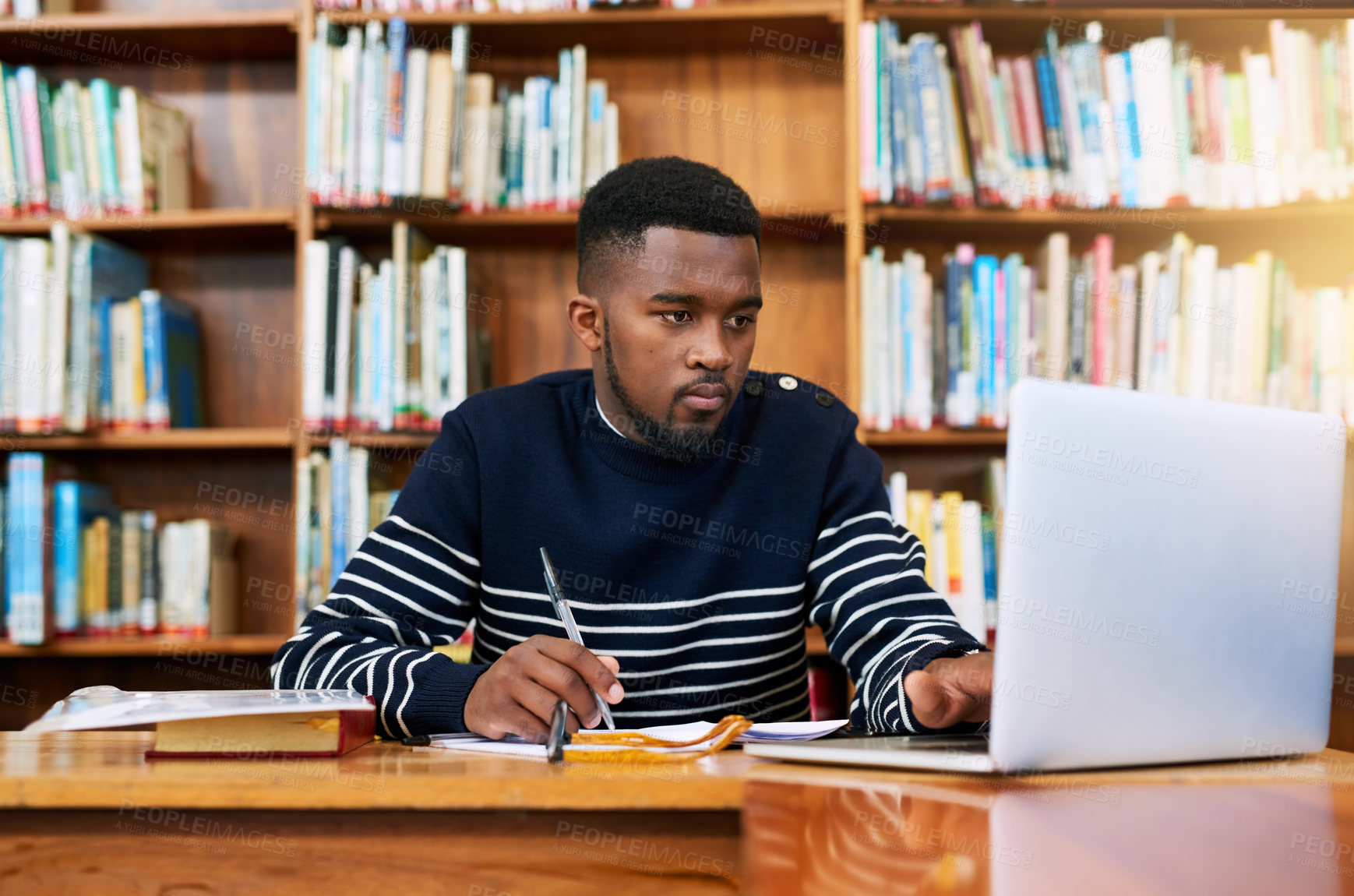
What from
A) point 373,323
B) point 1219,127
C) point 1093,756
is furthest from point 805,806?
point 1219,127

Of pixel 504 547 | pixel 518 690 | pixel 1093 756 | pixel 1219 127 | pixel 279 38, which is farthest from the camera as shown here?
pixel 279 38

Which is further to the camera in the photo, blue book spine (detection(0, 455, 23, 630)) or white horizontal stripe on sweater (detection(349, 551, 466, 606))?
blue book spine (detection(0, 455, 23, 630))

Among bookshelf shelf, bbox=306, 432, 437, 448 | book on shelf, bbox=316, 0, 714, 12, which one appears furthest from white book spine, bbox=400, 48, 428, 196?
bookshelf shelf, bbox=306, 432, 437, 448

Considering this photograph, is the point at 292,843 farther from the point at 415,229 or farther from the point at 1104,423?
the point at 415,229

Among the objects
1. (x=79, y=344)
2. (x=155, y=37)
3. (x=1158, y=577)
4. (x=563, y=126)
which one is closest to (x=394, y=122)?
(x=563, y=126)

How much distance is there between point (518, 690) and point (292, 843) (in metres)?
0.27

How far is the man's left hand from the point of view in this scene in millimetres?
857

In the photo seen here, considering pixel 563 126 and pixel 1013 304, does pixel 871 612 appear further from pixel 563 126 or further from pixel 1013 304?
pixel 563 126

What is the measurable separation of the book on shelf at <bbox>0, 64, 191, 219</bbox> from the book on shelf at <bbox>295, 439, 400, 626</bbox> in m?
0.68

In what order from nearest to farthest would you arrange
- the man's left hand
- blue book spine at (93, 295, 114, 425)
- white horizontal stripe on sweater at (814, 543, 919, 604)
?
the man's left hand
white horizontal stripe on sweater at (814, 543, 919, 604)
blue book spine at (93, 295, 114, 425)

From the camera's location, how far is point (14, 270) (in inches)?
80.4

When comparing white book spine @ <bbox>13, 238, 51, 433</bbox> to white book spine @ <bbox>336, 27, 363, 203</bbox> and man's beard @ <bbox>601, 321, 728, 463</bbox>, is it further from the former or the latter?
man's beard @ <bbox>601, 321, 728, 463</bbox>

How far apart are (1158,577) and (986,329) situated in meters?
1.42

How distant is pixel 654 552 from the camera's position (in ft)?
4.18
